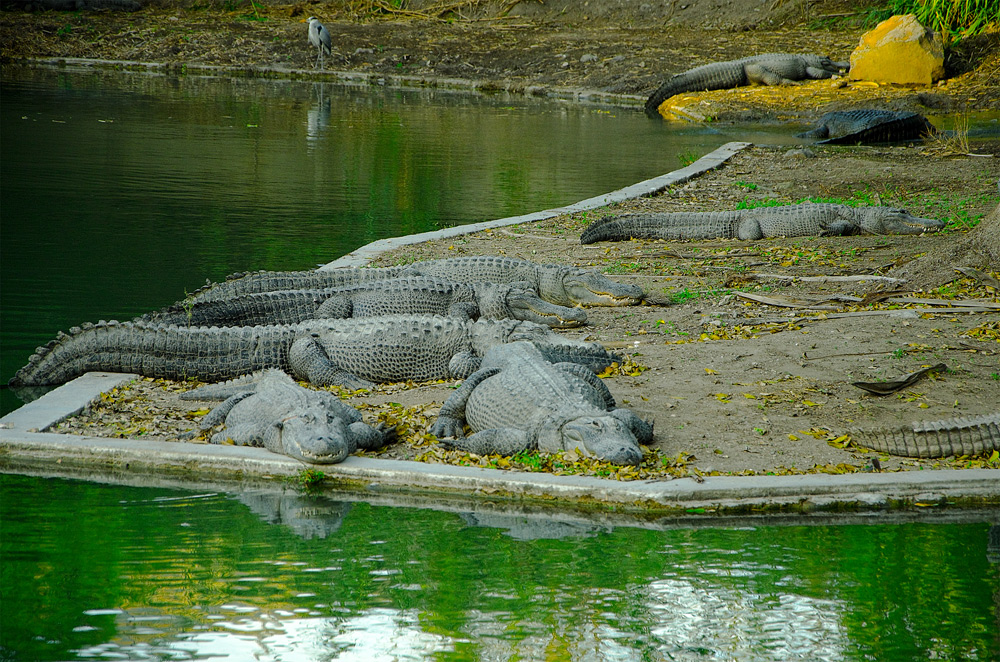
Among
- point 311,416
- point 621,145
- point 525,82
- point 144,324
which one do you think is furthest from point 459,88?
point 311,416

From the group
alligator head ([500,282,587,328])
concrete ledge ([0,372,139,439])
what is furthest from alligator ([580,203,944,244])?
concrete ledge ([0,372,139,439])

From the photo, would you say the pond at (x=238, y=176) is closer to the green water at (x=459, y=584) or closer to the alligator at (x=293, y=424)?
the alligator at (x=293, y=424)

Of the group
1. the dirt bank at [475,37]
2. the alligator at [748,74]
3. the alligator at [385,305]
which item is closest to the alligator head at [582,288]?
the alligator at [385,305]

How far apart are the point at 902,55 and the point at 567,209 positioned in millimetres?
11833

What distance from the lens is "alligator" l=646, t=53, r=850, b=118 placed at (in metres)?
20.9

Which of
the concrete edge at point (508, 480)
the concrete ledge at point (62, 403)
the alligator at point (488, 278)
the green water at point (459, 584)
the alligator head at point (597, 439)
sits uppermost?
the alligator at point (488, 278)

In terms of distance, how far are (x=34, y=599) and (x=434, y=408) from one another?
2237 millimetres

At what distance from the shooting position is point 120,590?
11.3 ft

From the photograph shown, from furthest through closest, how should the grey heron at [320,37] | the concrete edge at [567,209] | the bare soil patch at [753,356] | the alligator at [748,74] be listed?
the grey heron at [320,37], the alligator at [748,74], the concrete edge at [567,209], the bare soil patch at [753,356]

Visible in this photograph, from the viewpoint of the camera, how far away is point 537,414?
4.55 m

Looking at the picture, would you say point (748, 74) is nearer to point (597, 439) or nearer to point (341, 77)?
point (341, 77)

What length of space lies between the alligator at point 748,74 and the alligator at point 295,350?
15.8m

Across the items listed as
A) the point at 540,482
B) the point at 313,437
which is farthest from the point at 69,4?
the point at 540,482

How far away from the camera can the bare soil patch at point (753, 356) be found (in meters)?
4.55
